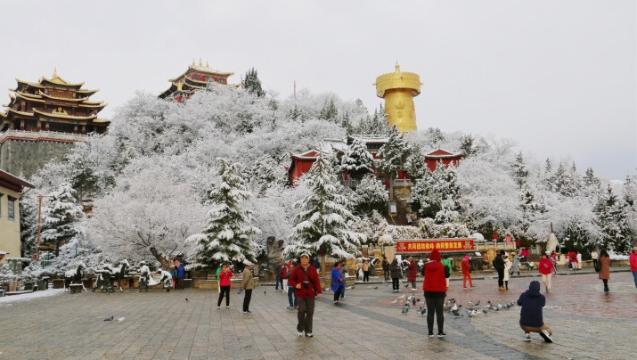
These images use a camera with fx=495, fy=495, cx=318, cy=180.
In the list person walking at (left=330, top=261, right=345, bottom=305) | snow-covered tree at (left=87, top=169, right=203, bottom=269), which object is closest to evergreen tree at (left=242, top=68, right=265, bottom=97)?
snow-covered tree at (left=87, top=169, right=203, bottom=269)

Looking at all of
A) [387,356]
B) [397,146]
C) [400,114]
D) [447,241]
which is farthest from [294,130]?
[387,356]

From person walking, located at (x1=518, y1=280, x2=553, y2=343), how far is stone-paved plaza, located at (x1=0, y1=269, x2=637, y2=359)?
7.9 inches

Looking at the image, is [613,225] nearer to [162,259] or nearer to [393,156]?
[393,156]

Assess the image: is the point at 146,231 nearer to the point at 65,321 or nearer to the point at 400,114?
the point at 65,321

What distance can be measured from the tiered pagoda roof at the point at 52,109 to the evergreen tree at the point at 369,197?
4268 cm

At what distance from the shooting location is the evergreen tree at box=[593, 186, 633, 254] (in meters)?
43.4

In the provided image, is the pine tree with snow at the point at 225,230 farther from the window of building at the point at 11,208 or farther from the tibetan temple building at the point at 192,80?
the tibetan temple building at the point at 192,80

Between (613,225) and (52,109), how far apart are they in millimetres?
68168

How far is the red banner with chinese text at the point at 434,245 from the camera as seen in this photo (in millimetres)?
34000

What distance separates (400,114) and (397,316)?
230 feet

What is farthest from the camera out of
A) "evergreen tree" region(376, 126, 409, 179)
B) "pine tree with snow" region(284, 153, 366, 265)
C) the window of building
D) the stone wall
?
the stone wall

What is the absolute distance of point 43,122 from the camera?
65.9m

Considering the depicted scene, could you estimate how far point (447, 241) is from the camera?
113 feet

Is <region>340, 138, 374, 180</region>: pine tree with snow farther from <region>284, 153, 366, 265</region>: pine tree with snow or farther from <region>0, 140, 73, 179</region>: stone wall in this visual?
<region>0, 140, 73, 179</region>: stone wall
